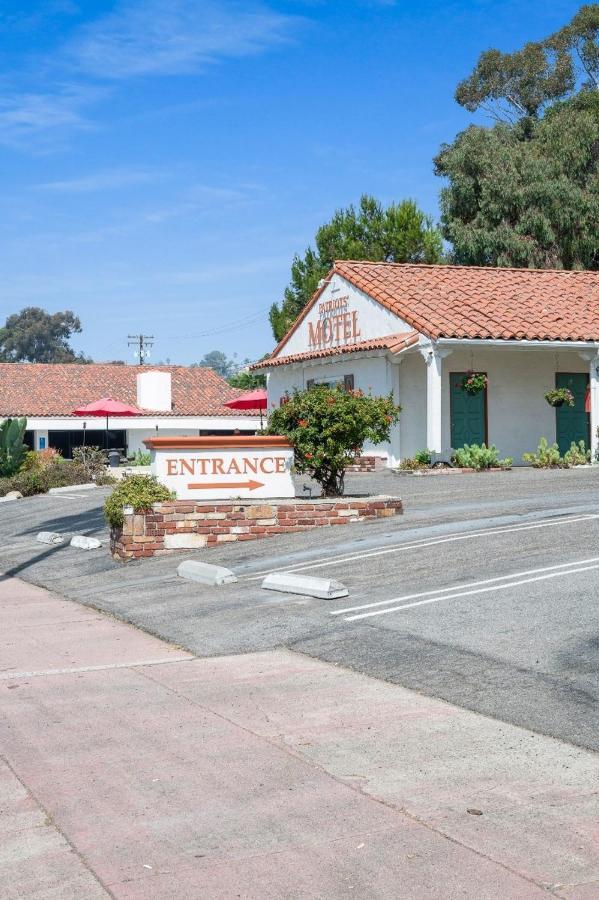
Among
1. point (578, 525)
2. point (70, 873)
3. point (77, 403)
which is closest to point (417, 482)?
point (578, 525)

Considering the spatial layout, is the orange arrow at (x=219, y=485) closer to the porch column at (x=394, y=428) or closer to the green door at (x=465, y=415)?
the porch column at (x=394, y=428)

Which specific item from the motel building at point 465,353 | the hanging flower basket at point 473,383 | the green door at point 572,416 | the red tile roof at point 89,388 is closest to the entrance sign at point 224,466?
the motel building at point 465,353

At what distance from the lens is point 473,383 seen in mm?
24297

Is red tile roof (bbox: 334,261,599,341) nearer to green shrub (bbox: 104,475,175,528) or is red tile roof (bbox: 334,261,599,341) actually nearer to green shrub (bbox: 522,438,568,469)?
green shrub (bbox: 522,438,568,469)

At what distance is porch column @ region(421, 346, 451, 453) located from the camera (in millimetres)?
23359

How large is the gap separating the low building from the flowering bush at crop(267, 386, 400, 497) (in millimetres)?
35617

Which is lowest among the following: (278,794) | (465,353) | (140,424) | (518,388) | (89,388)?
(278,794)

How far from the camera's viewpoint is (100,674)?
805 cm

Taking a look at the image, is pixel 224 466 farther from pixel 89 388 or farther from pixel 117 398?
pixel 89 388

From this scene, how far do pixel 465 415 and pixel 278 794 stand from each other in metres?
20.6

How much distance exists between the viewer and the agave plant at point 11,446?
31172 mm

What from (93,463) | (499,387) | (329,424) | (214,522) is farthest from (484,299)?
(214,522)

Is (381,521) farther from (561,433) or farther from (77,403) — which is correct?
(77,403)

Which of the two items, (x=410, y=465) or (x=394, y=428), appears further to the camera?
(x=394, y=428)
